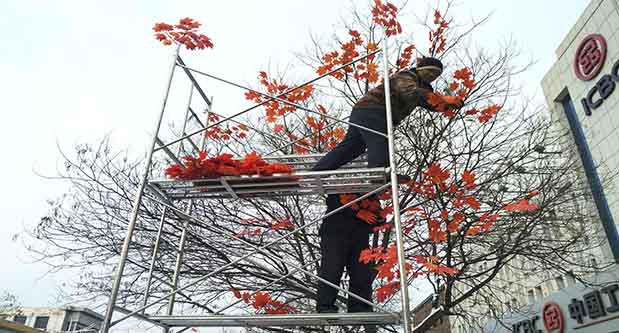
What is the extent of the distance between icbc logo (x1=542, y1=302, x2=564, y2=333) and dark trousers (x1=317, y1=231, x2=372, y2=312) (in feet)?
57.2

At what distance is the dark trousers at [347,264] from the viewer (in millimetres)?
3902

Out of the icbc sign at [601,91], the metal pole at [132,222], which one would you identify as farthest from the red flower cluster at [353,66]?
the icbc sign at [601,91]

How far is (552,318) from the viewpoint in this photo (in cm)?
1802

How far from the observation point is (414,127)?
290 inches

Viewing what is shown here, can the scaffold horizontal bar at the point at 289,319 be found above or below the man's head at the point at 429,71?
below

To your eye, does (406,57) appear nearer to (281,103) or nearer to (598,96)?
(281,103)

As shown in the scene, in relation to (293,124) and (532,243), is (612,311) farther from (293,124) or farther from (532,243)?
(293,124)

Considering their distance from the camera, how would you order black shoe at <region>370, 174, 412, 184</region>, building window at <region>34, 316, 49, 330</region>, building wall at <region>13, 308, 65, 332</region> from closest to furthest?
black shoe at <region>370, 174, 412, 184</region> → building wall at <region>13, 308, 65, 332</region> → building window at <region>34, 316, 49, 330</region>

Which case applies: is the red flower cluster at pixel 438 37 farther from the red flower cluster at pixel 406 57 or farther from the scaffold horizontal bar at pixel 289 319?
the scaffold horizontal bar at pixel 289 319

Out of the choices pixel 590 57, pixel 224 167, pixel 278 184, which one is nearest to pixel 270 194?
pixel 278 184

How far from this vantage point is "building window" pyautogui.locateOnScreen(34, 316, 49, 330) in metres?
38.3

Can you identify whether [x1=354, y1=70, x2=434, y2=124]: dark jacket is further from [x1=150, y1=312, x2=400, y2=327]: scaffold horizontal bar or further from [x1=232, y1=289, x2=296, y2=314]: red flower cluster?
[x1=232, y1=289, x2=296, y2=314]: red flower cluster

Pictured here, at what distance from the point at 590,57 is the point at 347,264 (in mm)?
17841

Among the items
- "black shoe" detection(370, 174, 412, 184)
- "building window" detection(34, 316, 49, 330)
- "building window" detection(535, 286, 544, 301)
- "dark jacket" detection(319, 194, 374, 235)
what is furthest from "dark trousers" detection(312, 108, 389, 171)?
"building window" detection(34, 316, 49, 330)
